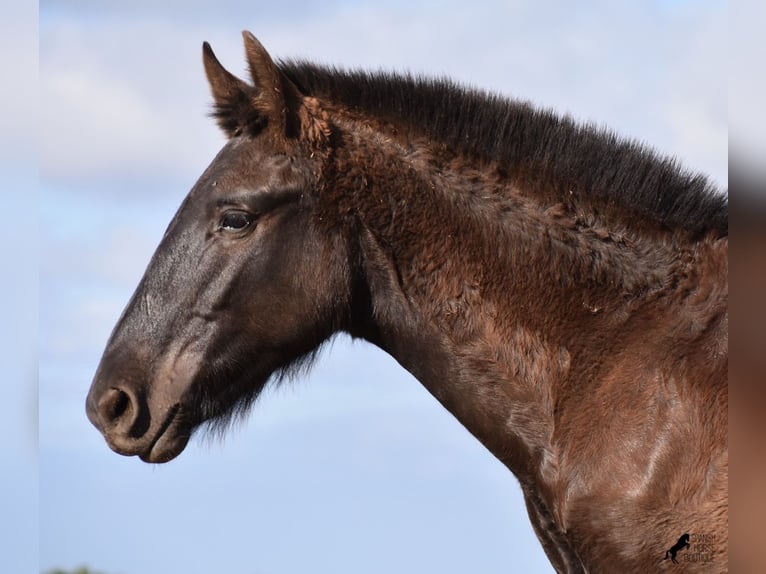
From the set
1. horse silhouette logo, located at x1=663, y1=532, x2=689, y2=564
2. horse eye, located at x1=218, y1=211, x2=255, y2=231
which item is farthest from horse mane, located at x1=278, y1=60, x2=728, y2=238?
horse silhouette logo, located at x1=663, y1=532, x2=689, y2=564

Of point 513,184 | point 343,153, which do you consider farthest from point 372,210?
point 513,184

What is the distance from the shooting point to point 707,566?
3676mm

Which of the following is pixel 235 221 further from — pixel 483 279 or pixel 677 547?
pixel 677 547

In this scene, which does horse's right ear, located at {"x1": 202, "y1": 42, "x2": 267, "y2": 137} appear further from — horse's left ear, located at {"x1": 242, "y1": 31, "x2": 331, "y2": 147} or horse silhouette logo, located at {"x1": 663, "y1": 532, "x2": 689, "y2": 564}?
horse silhouette logo, located at {"x1": 663, "y1": 532, "x2": 689, "y2": 564}

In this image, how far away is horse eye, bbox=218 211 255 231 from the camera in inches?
173

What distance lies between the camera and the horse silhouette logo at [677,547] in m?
3.68

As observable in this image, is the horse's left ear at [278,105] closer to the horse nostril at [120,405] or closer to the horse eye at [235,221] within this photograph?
the horse eye at [235,221]

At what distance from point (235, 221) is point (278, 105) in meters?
0.62

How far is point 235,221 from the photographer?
4.42m

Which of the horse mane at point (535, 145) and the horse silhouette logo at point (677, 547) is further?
the horse mane at point (535, 145)

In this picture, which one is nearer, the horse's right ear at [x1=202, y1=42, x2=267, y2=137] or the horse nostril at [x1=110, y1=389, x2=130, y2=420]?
the horse nostril at [x1=110, y1=389, x2=130, y2=420]

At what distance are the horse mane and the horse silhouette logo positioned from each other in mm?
1370

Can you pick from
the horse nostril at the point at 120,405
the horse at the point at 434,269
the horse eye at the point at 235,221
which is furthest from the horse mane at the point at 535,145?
the horse nostril at the point at 120,405

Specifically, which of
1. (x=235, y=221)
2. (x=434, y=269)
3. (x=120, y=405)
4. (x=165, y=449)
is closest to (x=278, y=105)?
(x=235, y=221)
